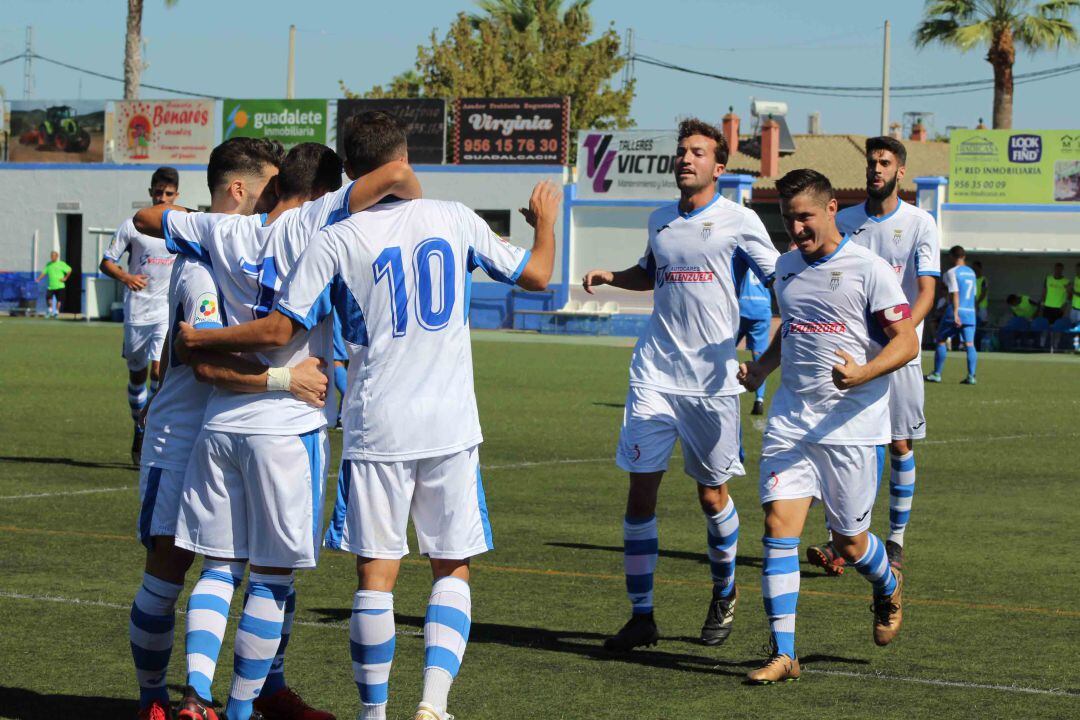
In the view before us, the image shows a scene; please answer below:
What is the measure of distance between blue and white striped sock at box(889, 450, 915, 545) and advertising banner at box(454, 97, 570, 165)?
38831mm

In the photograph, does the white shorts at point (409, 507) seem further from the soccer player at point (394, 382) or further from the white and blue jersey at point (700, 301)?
the white and blue jersey at point (700, 301)

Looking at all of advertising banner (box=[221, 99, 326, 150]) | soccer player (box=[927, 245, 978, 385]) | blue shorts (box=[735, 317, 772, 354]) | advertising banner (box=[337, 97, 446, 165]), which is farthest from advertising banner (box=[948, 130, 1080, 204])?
blue shorts (box=[735, 317, 772, 354])

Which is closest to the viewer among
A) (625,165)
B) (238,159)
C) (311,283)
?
(311,283)

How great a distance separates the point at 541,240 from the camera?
19.0ft

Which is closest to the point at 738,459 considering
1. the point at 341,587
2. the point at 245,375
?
the point at 341,587

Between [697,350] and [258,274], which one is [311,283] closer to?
[258,274]

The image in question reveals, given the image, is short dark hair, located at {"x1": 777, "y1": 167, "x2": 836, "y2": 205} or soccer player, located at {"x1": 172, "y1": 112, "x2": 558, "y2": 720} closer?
soccer player, located at {"x1": 172, "y1": 112, "x2": 558, "y2": 720}

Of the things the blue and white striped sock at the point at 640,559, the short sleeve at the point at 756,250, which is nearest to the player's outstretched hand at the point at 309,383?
the blue and white striped sock at the point at 640,559

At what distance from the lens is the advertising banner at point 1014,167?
4300 cm

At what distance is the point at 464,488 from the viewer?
570 cm

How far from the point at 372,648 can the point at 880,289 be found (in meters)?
3.01

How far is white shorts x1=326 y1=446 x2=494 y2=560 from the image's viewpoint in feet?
18.4

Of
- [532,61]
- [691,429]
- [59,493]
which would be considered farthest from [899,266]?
[532,61]

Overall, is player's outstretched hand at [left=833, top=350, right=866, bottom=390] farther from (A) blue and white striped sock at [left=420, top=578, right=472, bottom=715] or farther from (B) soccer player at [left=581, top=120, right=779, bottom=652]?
(A) blue and white striped sock at [left=420, top=578, right=472, bottom=715]
